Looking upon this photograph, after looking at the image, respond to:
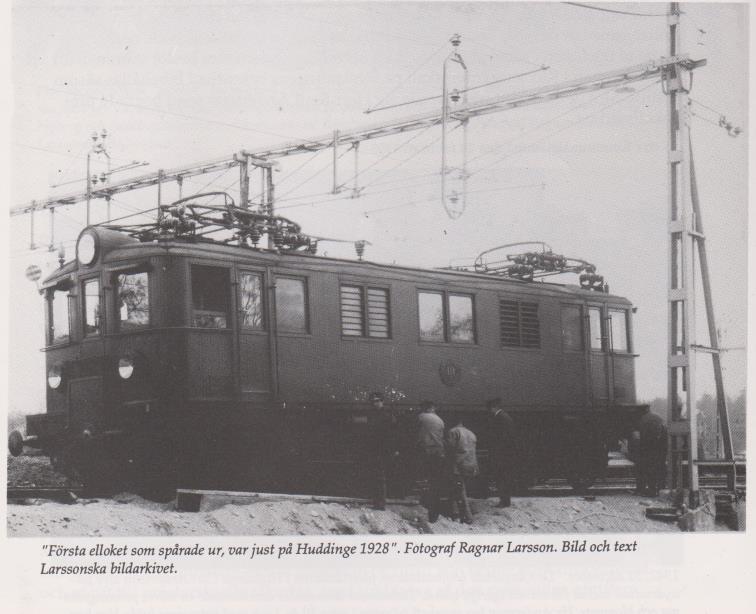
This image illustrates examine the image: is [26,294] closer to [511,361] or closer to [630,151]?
[511,361]

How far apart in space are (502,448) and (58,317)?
19.0 feet

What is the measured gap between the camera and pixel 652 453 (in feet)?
48.3

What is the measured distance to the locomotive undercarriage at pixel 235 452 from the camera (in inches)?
406

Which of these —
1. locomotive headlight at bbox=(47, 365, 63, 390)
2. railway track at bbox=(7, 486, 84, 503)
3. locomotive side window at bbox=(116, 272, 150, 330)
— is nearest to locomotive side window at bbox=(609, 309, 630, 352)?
locomotive side window at bbox=(116, 272, 150, 330)

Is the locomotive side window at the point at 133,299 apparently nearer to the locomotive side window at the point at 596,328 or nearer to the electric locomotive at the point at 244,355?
the electric locomotive at the point at 244,355

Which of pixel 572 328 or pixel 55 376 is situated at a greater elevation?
pixel 572 328

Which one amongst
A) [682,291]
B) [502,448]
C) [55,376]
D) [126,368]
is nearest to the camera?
[126,368]

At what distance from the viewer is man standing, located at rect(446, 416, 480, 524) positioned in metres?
11.2

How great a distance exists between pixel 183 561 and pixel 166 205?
398 centimetres

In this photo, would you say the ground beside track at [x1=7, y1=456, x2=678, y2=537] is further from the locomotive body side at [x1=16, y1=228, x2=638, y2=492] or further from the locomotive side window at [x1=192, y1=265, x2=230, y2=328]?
the locomotive side window at [x1=192, y1=265, x2=230, y2=328]

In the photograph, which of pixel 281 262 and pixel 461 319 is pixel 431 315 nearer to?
pixel 461 319

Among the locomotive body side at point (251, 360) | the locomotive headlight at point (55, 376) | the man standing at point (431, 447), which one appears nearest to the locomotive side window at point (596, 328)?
the locomotive body side at point (251, 360)

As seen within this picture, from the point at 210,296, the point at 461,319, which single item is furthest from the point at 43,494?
the point at 461,319

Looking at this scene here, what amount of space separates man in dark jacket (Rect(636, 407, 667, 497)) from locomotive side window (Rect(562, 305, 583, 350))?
1.62 m
